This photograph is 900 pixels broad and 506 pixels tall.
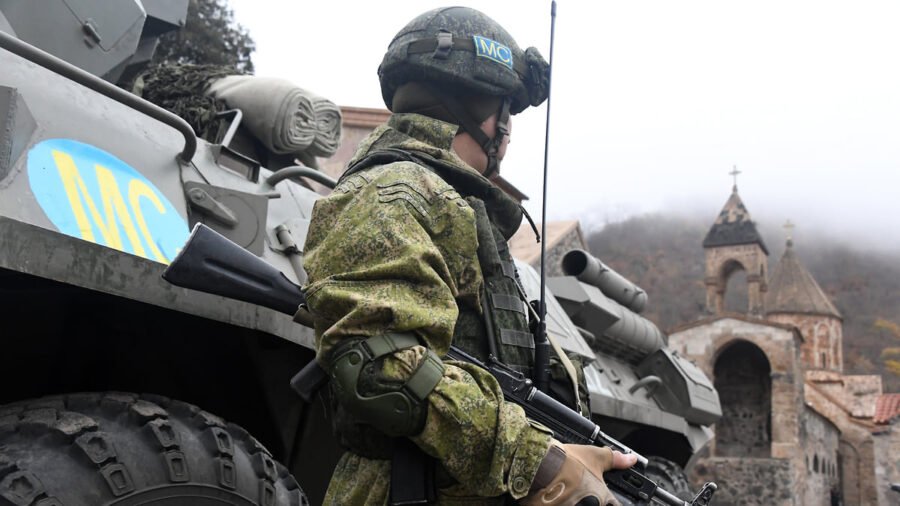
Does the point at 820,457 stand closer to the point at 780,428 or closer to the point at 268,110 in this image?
the point at 780,428

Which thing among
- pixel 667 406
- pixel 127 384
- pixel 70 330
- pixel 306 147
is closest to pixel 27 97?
pixel 70 330

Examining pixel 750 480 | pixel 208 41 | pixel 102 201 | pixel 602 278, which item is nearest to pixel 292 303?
pixel 102 201

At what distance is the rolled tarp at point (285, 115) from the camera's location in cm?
479

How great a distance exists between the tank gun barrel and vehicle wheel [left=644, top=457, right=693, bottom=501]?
4.66 ft

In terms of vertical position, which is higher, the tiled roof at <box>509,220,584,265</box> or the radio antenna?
the tiled roof at <box>509,220,584,265</box>

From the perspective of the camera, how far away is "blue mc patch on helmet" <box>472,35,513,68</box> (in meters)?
2.57

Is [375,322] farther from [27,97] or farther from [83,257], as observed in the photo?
[27,97]

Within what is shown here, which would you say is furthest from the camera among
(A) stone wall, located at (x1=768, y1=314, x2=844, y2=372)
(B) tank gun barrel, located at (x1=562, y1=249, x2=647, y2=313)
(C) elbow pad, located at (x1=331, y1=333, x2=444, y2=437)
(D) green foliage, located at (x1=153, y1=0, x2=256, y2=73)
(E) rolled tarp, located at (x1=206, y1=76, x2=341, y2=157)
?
(A) stone wall, located at (x1=768, y1=314, x2=844, y2=372)

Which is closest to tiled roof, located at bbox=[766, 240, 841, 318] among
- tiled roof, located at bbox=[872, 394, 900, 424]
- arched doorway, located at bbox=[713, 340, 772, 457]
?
tiled roof, located at bbox=[872, 394, 900, 424]

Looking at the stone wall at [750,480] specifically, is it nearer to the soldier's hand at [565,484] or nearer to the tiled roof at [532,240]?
the tiled roof at [532,240]

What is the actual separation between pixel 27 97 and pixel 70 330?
714 millimetres

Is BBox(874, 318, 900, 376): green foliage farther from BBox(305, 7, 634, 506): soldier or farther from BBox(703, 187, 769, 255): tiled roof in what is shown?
BBox(305, 7, 634, 506): soldier

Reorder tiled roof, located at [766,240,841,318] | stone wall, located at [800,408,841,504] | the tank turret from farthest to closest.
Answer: tiled roof, located at [766,240,841,318], stone wall, located at [800,408,841,504], the tank turret

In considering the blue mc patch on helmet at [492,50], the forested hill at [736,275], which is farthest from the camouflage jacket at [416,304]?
the forested hill at [736,275]
